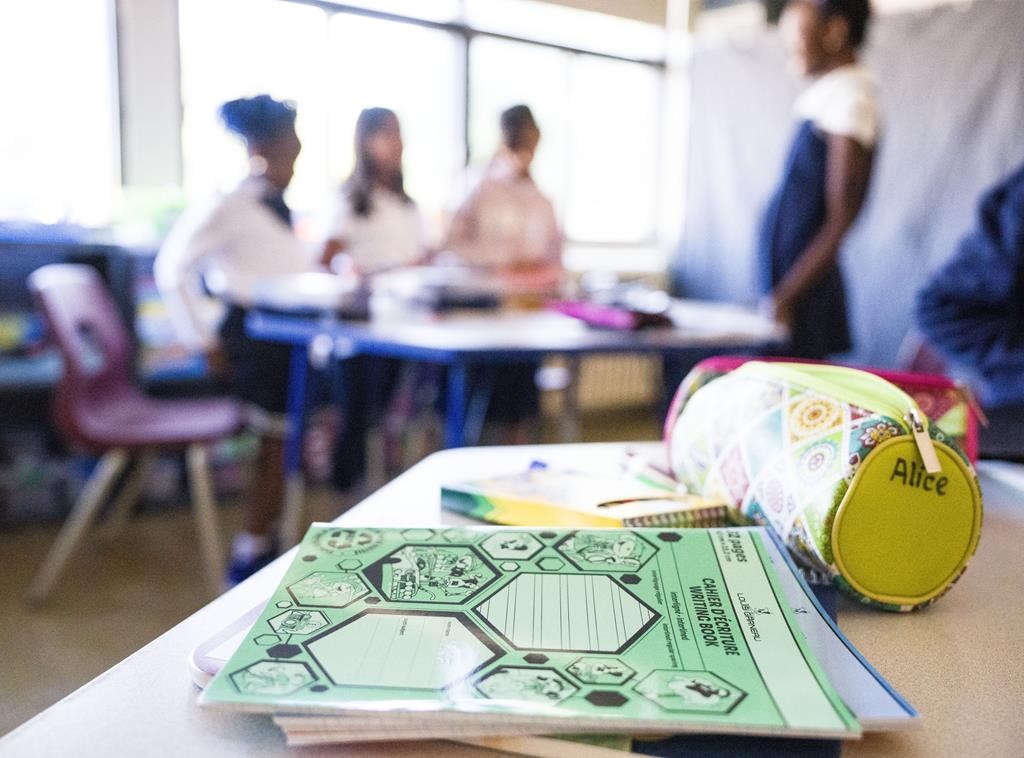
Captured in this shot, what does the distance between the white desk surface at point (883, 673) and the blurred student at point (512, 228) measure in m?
2.55

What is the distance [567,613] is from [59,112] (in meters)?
3.34

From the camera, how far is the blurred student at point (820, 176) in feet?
7.36

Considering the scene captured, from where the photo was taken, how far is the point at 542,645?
0.48 m

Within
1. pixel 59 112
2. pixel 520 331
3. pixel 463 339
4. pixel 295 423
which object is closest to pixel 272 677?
pixel 463 339

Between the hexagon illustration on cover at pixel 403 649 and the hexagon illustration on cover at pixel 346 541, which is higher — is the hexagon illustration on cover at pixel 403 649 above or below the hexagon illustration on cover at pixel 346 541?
below

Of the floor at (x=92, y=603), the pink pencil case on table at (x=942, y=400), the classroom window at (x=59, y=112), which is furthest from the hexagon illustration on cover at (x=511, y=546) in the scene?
the classroom window at (x=59, y=112)

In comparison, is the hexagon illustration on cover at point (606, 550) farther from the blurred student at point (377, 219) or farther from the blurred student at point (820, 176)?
the blurred student at point (377, 219)

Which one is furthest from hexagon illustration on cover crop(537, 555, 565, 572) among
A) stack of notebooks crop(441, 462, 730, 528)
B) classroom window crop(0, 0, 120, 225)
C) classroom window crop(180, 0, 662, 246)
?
classroom window crop(0, 0, 120, 225)

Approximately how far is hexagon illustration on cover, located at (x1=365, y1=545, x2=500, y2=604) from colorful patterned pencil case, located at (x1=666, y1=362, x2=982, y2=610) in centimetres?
22

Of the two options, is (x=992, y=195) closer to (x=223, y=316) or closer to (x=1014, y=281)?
(x=1014, y=281)

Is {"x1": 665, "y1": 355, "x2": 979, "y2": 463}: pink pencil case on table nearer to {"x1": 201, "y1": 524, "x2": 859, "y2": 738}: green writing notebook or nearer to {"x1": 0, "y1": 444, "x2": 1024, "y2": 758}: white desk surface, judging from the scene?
{"x1": 0, "y1": 444, "x2": 1024, "y2": 758}: white desk surface

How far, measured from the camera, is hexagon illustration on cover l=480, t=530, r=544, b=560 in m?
0.59

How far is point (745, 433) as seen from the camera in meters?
0.72

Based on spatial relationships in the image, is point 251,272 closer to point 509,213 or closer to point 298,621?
point 509,213
